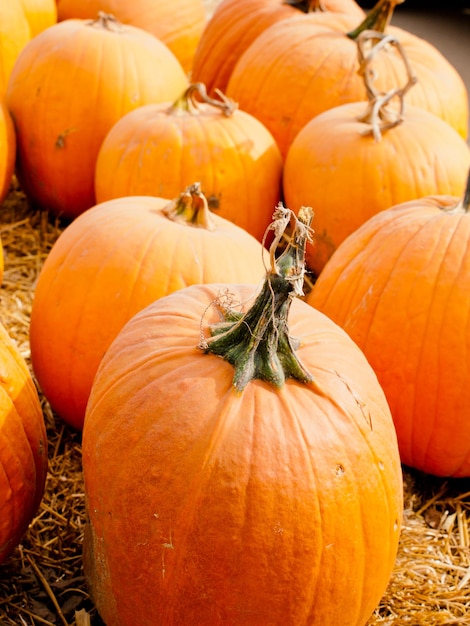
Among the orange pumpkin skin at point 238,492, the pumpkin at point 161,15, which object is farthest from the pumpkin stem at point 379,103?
the pumpkin at point 161,15

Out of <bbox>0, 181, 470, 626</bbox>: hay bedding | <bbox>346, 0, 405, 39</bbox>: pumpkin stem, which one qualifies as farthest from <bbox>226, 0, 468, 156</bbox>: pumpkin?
<bbox>0, 181, 470, 626</bbox>: hay bedding

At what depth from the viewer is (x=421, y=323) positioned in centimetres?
234

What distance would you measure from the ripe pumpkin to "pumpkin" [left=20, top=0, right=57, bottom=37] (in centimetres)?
293

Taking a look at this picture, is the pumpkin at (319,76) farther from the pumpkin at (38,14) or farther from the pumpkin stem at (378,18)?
the pumpkin at (38,14)

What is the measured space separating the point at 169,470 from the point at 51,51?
2698mm

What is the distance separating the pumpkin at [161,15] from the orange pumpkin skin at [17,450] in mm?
3198

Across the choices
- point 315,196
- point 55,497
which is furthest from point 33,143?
point 55,497

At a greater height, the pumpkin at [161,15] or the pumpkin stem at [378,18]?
the pumpkin stem at [378,18]

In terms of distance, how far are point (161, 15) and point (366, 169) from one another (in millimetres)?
2389

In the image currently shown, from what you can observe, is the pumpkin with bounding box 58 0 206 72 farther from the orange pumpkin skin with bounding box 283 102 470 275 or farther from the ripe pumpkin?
the ripe pumpkin

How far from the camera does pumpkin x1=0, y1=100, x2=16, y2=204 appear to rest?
3.64m

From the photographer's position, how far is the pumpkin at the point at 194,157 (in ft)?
10.5

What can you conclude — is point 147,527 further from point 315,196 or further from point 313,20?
point 313,20

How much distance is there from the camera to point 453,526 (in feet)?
7.98
